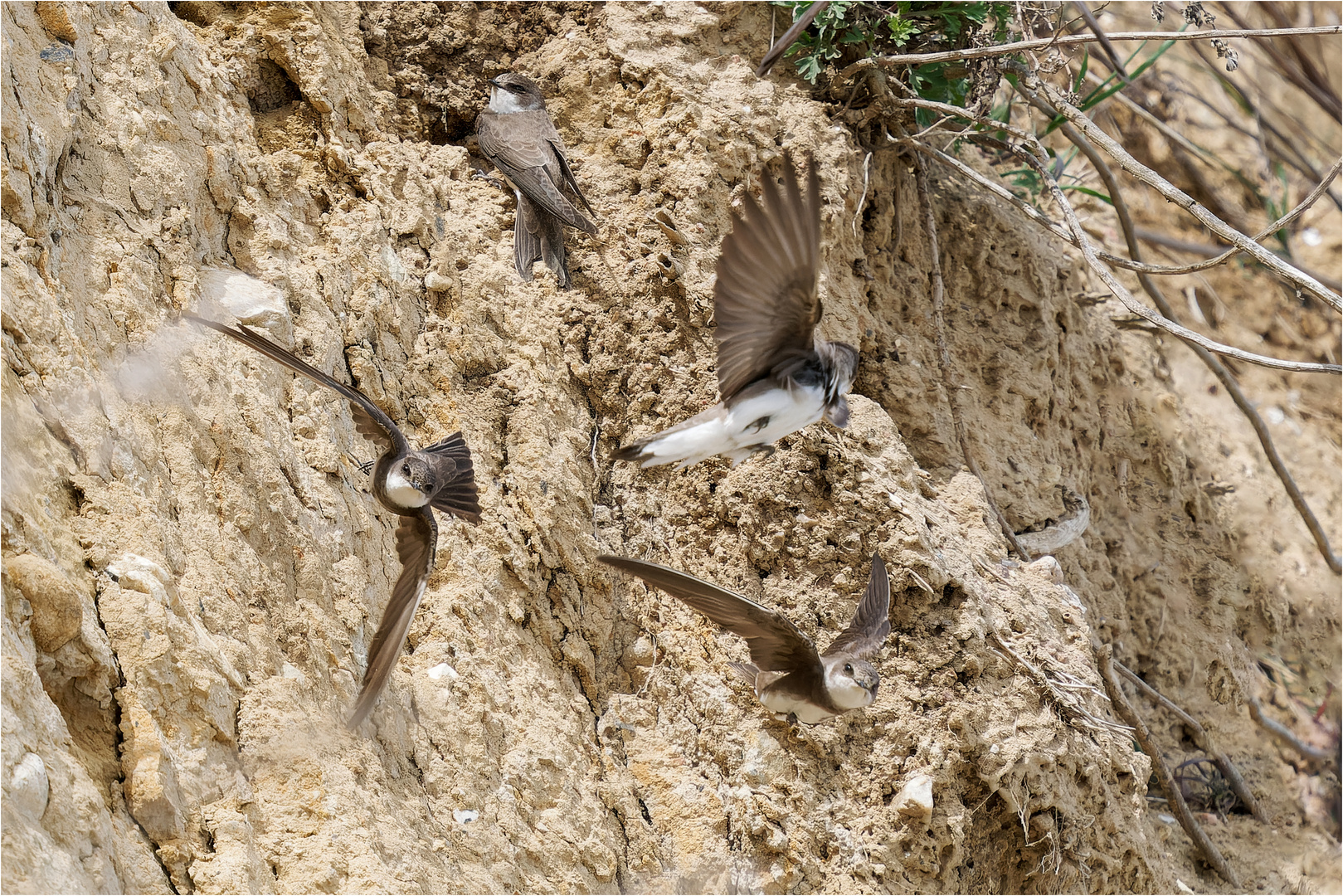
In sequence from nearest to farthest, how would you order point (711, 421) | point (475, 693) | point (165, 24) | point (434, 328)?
point (711, 421)
point (475, 693)
point (165, 24)
point (434, 328)

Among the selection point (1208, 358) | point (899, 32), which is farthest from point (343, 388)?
point (1208, 358)

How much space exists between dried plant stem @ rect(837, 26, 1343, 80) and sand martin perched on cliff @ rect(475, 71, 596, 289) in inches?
42.7

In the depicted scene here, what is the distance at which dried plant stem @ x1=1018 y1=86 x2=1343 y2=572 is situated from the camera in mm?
4102

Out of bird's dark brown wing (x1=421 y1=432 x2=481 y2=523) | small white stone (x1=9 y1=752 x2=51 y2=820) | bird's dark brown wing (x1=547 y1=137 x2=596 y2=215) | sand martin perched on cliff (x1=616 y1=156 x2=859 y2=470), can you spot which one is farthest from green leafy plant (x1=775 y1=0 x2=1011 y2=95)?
small white stone (x1=9 y1=752 x2=51 y2=820)

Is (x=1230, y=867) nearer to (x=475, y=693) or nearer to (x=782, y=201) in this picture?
(x=475, y=693)

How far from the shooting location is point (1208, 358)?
14.3 ft

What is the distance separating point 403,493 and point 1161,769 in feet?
9.00

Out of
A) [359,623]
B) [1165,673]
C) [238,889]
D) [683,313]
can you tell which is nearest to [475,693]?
[359,623]

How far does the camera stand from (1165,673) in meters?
4.30

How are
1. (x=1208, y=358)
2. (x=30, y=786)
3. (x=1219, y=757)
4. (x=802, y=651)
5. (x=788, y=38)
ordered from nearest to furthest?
1. (x=30, y=786)
2. (x=802, y=651)
3. (x=788, y=38)
4. (x=1219, y=757)
5. (x=1208, y=358)

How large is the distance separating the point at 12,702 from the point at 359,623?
0.99 meters

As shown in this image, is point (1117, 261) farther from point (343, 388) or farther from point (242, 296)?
point (242, 296)

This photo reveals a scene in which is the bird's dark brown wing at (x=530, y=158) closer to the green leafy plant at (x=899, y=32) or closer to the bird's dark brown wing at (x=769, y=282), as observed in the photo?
the green leafy plant at (x=899, y=32)

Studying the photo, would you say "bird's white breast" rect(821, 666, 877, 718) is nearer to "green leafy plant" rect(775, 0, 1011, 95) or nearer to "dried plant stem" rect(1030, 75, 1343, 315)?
"dried plant stem" rect(1030, 75, 1343, 315)
